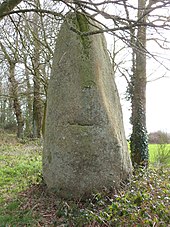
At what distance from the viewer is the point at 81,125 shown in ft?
16.1

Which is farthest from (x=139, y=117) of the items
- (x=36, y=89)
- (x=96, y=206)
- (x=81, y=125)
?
(x=36, y=89)

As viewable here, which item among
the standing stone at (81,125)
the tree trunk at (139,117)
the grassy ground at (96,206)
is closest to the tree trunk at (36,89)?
the tree trunk at (139,117)

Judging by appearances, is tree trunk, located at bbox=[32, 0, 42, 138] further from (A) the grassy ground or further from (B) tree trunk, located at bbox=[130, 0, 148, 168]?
(A) the grassy ground

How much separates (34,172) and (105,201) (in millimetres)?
3246

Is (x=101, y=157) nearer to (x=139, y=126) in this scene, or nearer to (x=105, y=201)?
(x=105, y=201)

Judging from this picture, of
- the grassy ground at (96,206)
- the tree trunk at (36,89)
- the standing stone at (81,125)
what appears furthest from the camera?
the tree trunk at (36,89)

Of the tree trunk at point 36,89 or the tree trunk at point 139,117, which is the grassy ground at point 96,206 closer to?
the tree trunk at point 139,117

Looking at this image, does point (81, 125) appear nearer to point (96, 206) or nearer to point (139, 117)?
point (96, 206)

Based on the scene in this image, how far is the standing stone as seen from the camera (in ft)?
15.8

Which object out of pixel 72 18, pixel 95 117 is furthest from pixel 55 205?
pixel 72 18

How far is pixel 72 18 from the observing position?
18.2 ft

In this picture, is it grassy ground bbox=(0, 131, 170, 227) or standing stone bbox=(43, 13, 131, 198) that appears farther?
standing stone bbox=(43, 13, 131, 198)

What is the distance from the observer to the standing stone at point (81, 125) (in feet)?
15.8

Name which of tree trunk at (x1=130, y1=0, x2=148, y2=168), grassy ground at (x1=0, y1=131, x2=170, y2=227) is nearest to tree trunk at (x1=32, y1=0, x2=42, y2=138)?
tree trunk at (x1=130, y1=0, x2=148, y2=168)
